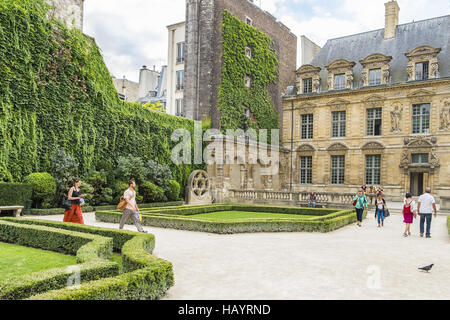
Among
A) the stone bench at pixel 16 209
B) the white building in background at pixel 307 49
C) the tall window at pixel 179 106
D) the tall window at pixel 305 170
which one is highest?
the white building in background at pixel 307 49

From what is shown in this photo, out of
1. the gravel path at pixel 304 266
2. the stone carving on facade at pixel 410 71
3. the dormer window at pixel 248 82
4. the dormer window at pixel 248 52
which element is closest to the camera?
the gravel path at pixel 304 266

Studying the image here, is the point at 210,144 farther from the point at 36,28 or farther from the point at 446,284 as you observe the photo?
the point at 446,284

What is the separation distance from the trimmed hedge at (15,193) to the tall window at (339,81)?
25249 millimetres

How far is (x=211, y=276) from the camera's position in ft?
21.2

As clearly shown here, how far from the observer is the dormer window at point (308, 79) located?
3309cm

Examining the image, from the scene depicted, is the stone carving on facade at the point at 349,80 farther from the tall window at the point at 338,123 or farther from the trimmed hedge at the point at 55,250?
the trimmed hedge at the point at 55,250

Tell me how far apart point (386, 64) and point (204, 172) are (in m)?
16.7

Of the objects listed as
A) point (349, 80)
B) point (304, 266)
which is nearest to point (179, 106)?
point (349, 80)

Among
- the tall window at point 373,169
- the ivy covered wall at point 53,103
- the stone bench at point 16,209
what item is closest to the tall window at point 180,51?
the ivy covered wall at point 53,103

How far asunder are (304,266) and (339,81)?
27.5 meters

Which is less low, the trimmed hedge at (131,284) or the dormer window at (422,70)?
the dormer window at (422,70)

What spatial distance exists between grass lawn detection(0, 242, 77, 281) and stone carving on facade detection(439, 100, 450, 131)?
2740cm

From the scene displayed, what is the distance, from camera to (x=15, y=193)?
15.0 metres
